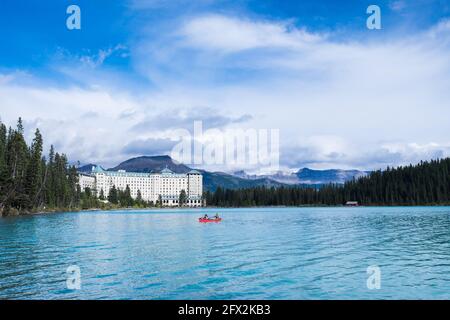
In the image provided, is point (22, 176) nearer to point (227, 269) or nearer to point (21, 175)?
point (21, 175)

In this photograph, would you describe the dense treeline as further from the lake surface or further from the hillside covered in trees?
the lake surface

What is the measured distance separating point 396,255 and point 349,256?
4.17 m

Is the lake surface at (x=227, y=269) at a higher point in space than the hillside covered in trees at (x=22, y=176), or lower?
lower

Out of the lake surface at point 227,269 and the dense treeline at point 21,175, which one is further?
the dense treeline at point 21,175

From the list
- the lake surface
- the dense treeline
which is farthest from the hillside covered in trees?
the lake surface

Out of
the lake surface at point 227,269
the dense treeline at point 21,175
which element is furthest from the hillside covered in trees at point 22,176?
the lake surface at point 227,269

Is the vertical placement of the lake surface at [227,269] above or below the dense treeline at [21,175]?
below

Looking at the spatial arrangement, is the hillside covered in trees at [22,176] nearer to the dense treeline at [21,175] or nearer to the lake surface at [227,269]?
the dense treeline at [21,175]

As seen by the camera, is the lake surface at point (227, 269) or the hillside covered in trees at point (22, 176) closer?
the lake surface at point (227, 269)

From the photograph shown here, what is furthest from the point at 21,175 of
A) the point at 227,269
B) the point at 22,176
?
the point at 227,269

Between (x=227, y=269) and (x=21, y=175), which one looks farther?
(x=21, y=175)
